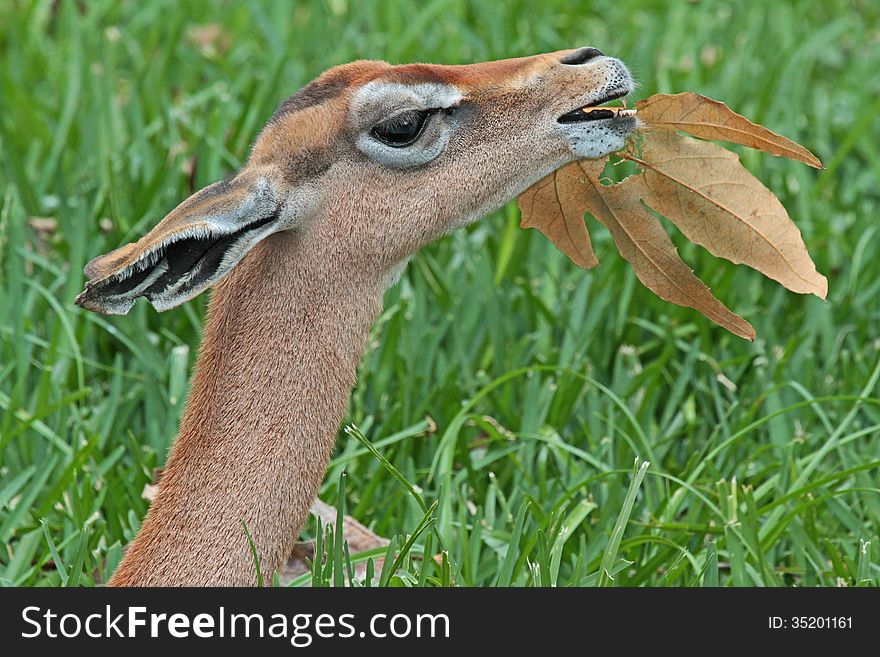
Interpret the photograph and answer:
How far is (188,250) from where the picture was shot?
2.83 meters

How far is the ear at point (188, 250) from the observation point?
2.74 m

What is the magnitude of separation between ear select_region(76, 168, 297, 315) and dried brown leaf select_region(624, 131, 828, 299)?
34.5 inches

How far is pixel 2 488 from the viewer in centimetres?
385

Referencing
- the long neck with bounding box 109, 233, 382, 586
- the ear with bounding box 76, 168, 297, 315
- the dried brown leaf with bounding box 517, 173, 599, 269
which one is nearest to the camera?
the ear with bounding box 76, 168, 297, 315

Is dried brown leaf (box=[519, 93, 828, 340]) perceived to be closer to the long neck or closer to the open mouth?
the open mouth

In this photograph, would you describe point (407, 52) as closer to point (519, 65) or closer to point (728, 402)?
point (728, 402)

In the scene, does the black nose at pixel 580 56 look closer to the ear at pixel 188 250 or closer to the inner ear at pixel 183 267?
the ear at pixel 188 250

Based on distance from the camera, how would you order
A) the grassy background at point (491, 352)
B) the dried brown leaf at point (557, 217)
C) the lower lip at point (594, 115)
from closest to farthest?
the lower lip at point (594, 115)
the dried brown leaf at point (557, 217)
the grassy background at point (491, 352)

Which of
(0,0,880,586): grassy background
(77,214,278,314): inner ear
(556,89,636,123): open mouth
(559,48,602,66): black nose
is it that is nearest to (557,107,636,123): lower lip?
(556,89,636,123): open mouth

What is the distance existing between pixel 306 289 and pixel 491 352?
152 cm

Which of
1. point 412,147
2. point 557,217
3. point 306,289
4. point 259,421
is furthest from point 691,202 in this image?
point 259,421

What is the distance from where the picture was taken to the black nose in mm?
3145

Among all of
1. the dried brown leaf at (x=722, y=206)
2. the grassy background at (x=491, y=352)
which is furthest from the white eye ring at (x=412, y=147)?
the grassy background at (x=491, y=352)

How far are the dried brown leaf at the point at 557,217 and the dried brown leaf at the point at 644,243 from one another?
34 mm
